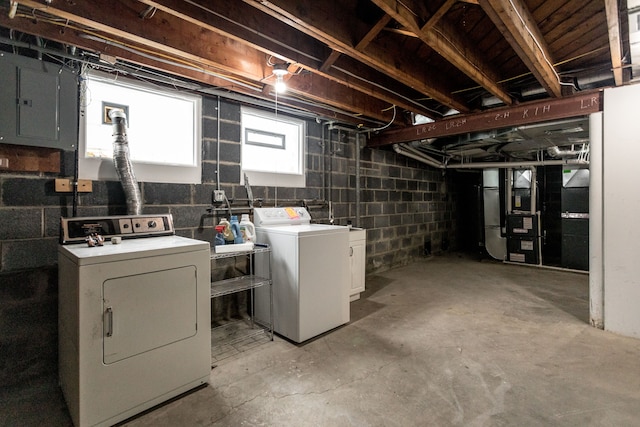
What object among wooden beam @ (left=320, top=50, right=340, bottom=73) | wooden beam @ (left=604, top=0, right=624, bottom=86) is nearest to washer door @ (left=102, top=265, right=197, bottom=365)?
wooden beam @ (left=320, top=50, right=340, bottom=73)

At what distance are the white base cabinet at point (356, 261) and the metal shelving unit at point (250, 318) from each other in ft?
3.59

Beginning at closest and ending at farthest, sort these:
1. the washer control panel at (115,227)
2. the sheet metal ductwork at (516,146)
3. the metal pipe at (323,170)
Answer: the washer control panel at (115,227)
the sheet metal ductwork at (516,146)
the metal pipe at (323,170)

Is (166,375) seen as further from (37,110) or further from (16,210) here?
(37,110)

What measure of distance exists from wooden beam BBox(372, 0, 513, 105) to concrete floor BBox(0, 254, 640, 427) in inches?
83.1

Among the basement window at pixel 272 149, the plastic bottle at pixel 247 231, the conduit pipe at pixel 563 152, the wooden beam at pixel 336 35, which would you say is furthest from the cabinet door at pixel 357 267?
the conduit pipe at pixel 563 152

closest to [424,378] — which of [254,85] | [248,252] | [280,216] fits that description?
[248,252]

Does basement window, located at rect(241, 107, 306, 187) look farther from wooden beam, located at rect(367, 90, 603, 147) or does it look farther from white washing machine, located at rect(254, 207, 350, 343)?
wooden beam, located at rect(367, 90, 603, 147)

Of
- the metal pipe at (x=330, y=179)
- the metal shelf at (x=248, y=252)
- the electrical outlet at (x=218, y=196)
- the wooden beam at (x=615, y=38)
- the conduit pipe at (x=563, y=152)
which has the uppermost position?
the wooden beam at (x=615, y=38)

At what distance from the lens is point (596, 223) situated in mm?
2689

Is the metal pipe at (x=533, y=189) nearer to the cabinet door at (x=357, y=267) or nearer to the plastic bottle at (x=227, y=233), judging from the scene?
the cabinet door at (x=357, y=267)

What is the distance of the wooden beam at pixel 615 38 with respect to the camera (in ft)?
5.18

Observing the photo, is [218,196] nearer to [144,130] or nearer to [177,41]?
[144,130]

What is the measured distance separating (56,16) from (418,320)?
11.1 feet

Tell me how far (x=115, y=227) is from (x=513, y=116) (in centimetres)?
357
